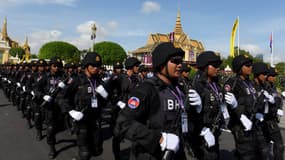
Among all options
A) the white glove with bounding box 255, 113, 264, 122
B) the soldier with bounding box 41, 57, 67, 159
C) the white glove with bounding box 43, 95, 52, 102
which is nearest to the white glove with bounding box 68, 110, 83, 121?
the soldier with bounding box 41, 57, 67, 159

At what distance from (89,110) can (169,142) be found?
247cm

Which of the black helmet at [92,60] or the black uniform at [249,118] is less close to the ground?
the black helmet at [92,60]

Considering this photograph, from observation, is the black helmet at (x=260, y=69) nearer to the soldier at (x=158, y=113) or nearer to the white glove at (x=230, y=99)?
the white glove at (x=230, y=99)

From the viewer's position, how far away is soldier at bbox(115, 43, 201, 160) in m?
2.43

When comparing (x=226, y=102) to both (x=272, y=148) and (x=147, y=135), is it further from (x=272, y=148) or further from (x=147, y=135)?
(x=147, y=135)

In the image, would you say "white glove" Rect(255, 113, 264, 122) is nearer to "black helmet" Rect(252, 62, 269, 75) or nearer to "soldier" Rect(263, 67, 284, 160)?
"soldier" Rect(263, 67, 284, 160)

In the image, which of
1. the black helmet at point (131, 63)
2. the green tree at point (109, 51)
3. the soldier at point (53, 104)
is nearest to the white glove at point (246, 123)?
the black helmet at point (131, 63)

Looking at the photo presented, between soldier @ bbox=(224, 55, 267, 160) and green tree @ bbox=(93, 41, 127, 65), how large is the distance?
2476 inches

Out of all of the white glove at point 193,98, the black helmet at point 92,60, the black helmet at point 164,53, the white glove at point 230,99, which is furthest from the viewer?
the black helmet at point 92,60

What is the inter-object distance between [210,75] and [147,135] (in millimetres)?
2109

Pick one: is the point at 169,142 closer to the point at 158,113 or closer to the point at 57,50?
the point at 158,113

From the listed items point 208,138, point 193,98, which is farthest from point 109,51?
point 193,98

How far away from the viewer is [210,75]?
4.20 metres

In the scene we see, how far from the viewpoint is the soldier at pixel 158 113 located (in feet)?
7.98
